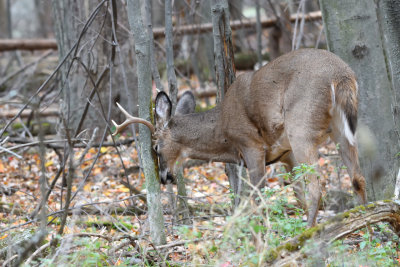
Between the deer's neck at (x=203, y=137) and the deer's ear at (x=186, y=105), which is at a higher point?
the deer's ear at (x=186, y=105)

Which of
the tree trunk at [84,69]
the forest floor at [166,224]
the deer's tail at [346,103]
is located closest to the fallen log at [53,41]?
the tree trunk at [84,69]

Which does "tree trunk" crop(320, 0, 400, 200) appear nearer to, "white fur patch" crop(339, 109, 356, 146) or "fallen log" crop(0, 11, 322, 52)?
"white fur patch" crop(339, 109, 356, 146)

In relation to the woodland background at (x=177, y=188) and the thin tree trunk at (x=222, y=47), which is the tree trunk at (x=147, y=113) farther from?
the thin tree trunk at (x=222, y=47)

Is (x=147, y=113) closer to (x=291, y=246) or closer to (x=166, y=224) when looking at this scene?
(x=166, y=224)

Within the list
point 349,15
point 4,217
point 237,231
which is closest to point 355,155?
point 349,15

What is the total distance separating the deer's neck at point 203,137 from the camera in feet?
22.3

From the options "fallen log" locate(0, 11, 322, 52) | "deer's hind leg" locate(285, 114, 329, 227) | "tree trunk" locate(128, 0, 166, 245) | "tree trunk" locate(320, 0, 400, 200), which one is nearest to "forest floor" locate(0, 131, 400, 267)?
"tree trunk" locate(128, 0, 166, 245)

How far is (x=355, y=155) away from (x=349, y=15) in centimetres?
197

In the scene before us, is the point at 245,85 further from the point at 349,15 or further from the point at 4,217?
the point at 4,217

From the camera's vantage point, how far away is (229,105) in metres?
6.61

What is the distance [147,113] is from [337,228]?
2.23 m

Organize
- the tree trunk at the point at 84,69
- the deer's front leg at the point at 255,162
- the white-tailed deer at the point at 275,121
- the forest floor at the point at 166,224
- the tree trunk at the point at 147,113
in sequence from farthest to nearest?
the tree trunk at the point at 84,69 → the deer's front leg at the point at 255,162 → the white-tailed deer at the point at 275,121 → the tree trunk at the point at 147,113 → the forest floor at the point at 166,224

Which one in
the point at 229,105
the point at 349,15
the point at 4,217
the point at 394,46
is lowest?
the point at 4,217

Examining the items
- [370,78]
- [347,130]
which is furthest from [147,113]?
[370,78]
